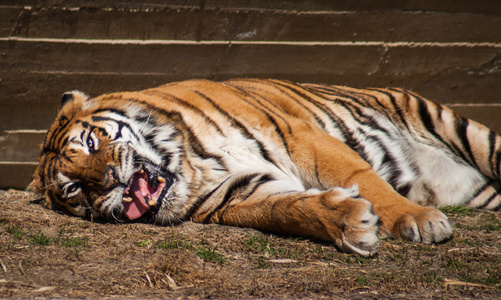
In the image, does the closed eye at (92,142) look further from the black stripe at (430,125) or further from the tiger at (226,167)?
the black stripe at (430,125)

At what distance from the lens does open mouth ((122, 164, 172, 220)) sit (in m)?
2.69

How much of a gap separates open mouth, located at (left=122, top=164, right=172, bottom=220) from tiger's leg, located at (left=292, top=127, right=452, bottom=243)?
715 mm

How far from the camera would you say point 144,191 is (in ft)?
8.94

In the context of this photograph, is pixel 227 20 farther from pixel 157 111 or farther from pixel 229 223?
pixel 229 223

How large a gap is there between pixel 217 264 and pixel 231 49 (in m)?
1.88

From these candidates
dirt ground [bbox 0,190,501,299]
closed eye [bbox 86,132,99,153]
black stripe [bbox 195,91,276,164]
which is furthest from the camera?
black stripe [bbox 195,91,276,164]

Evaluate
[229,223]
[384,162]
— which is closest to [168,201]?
[229,223]

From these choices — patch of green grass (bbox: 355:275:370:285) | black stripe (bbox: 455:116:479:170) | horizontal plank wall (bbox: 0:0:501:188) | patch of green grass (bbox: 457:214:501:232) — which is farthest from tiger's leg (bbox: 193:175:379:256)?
black stripe (bbox: 455:116:479:170)

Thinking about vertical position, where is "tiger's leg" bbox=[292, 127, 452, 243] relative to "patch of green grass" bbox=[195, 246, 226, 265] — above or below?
above

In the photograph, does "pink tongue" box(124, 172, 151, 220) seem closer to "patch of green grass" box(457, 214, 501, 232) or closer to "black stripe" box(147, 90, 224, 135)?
"black stripe" box(147, 90, 224, 135)

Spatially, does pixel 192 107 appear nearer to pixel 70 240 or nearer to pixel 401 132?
pixel 70 240

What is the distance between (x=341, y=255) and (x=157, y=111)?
1278 millimetres

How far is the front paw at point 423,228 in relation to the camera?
2373mm

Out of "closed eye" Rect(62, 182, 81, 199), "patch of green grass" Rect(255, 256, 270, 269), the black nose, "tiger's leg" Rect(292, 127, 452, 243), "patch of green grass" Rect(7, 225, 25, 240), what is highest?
"tiger's leg" Rect(292, 127, 452, 243)
